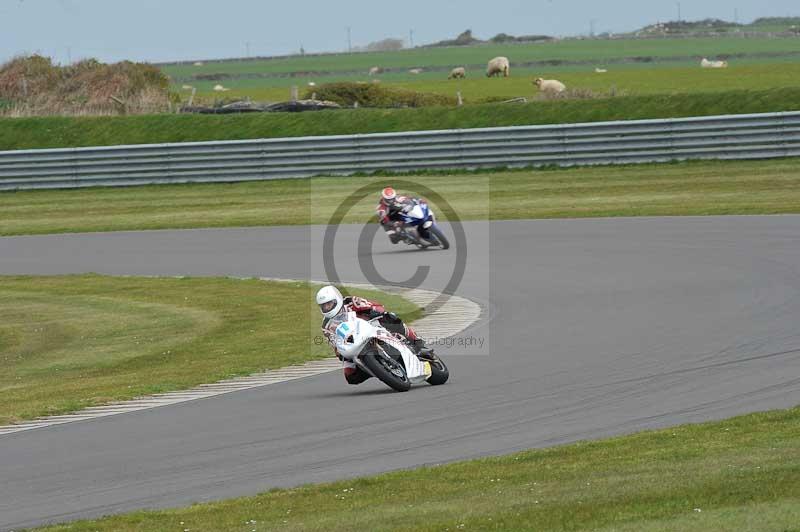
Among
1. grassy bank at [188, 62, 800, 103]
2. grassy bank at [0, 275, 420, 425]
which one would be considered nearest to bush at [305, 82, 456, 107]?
grassy bank at [188, 62, 800, 103]

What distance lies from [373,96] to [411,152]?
43.3ft

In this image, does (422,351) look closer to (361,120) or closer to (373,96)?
(361,120)

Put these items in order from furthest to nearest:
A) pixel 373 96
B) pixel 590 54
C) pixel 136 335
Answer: pixel 590 54 → pixel 373 96 → pixel 136 335

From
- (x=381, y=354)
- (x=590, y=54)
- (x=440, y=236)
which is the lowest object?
(x=440, y=236)

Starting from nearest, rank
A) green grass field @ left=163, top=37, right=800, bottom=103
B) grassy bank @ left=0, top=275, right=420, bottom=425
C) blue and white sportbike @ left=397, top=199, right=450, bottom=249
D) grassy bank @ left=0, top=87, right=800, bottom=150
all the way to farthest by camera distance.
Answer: grassy bank @ left=0, top=275, right=420, bottom=425 < blue and white sportbike @ left=397, top=199, right=450, bottom=249 < grassy bank @ left=0, top=87, right=800, bottom=150 < green grass field @ left=163, top=37, right=800, bottom=103

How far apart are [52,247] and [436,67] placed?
7239 cm

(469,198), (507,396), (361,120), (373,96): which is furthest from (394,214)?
(373,96)

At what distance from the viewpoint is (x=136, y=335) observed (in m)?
17.3

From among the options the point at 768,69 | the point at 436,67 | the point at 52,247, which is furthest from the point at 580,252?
the point at 436,67

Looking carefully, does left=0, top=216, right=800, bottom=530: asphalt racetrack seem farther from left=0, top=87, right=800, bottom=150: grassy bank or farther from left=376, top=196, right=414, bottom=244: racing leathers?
left=0, top=87, right=800, bottom=150: grassy bank

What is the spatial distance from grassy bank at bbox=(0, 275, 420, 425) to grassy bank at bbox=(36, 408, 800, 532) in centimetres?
495

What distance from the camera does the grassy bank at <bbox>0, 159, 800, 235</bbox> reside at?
27750 millimetres

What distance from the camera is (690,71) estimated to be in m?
58.9

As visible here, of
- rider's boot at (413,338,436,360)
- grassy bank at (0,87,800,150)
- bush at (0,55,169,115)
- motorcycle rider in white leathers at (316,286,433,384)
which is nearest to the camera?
motorcycle rider in white leathers at (316,286,433,384)
